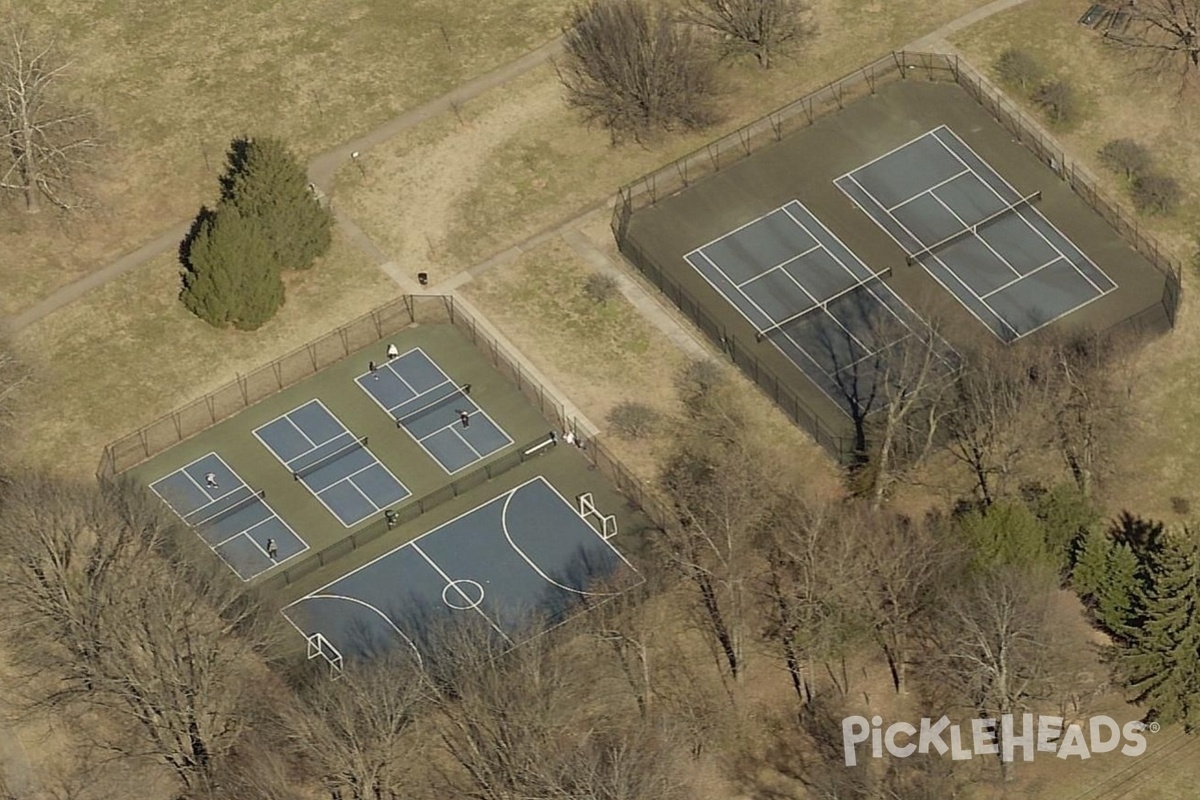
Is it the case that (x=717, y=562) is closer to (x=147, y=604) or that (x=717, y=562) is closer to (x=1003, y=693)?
(x=1003, y=693)

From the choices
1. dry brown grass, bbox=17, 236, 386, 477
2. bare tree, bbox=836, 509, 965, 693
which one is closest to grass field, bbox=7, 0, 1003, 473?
dry brown grass, bbox=17, 236, 386, 477

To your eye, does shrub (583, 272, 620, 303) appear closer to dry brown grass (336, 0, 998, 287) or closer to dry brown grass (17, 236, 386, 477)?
dry brown grass (336, 0, 998, 287)

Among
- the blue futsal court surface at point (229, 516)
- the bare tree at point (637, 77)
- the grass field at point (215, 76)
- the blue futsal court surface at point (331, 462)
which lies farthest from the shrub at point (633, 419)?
the grass field at point (215, 76)

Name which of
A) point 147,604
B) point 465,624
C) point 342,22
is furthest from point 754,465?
point 342,22

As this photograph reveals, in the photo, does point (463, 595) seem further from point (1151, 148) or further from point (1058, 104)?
point (1151, 148)

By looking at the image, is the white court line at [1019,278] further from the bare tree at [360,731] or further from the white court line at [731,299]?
the bare tree at [360,731]

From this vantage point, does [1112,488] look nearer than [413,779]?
No
